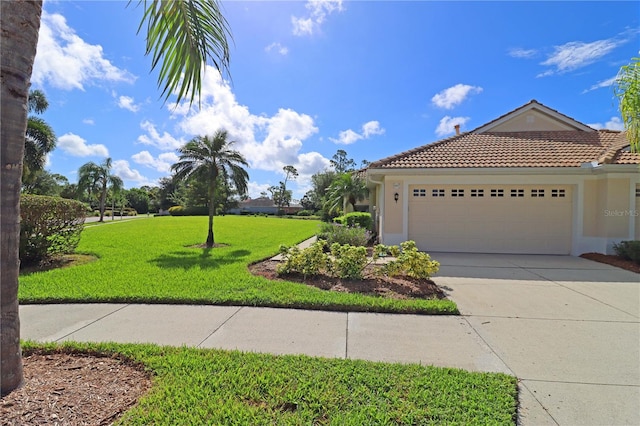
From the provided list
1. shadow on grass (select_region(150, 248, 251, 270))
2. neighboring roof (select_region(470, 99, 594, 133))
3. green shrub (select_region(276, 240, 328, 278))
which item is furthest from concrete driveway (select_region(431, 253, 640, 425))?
neighboring roof (select_region(470, 99, 594, 133))

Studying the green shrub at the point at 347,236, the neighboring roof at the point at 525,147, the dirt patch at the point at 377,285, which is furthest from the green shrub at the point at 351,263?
the neighboring roof at the point at 525,147

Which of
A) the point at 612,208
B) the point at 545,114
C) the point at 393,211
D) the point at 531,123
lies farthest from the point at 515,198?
the point at 545,114

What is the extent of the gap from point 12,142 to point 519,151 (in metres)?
14.0

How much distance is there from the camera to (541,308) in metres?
5.12

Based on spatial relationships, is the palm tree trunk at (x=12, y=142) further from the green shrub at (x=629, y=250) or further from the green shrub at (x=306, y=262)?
the green shrub at (x=629, y=250)

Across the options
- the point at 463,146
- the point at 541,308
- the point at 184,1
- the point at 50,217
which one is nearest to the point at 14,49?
the point at 184,1

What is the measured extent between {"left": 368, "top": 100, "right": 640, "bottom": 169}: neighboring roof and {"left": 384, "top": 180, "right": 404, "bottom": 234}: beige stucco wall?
803 millimetres

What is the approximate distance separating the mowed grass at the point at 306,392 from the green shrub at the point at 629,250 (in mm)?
9503

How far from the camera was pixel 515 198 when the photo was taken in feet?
35.6

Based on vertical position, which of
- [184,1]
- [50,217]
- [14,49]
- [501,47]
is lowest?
[50,217]

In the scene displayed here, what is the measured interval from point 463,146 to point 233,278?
36.0ft

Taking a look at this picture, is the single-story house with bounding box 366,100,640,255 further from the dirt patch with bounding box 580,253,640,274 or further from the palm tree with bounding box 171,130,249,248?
the palm tree with bounding box 171,130,249,248

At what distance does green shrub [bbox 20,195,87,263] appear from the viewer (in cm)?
775

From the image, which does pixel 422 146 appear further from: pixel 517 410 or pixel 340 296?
pixel 517 410
